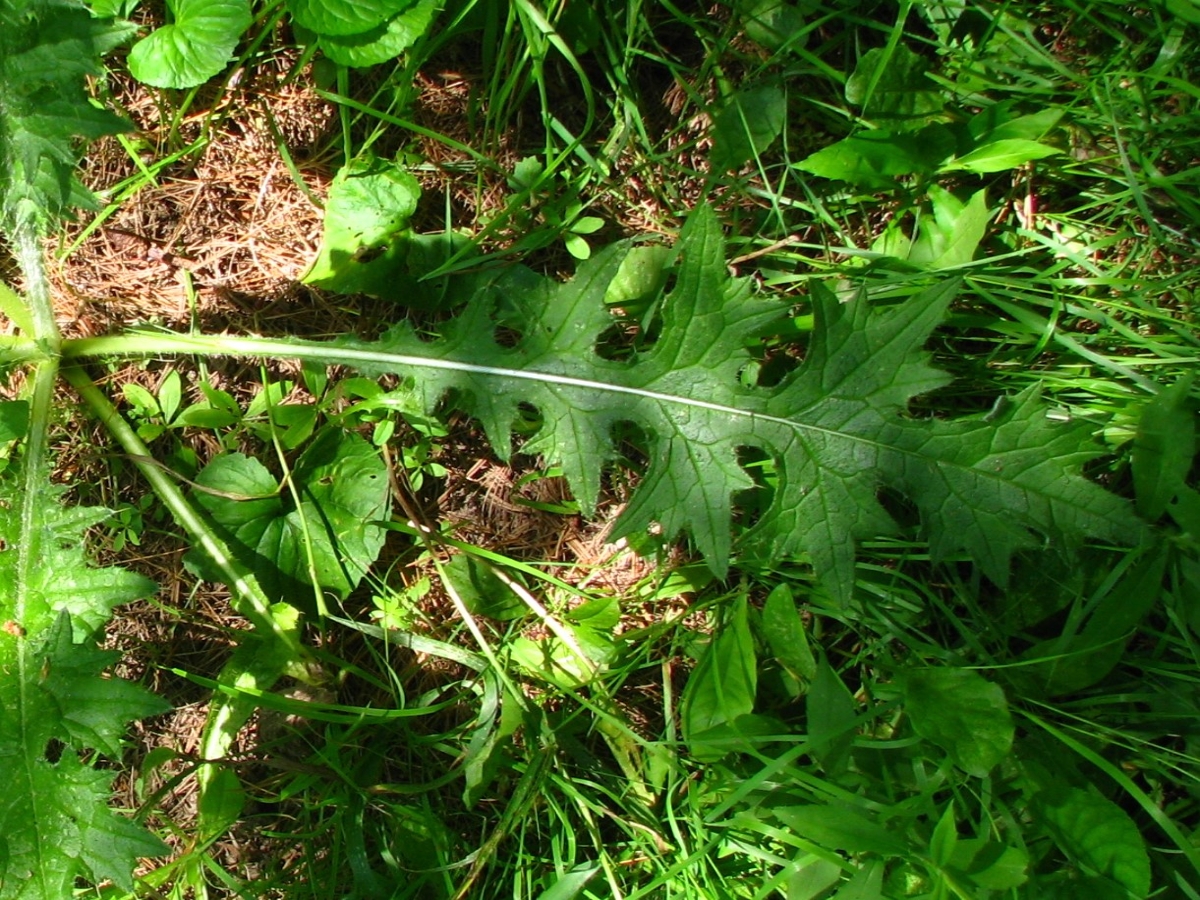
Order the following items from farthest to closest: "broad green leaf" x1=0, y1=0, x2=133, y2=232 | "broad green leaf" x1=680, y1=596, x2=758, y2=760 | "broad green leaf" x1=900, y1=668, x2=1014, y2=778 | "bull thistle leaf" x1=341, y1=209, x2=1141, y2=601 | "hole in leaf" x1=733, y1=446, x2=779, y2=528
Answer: "hole in leaf" x1=733, y1=446, x2=779, y2=528, "broad green leaf" x1=680, y1=596, x2=758, y2=760, "broad green leaf" x1=900, y1=668, x2=1014, y2=778, "bull thistle leaf" x1=341, y1=209, x2=1141, y2=601, "broad green leaf" x1=0, y1=0, x2=133, y2=232

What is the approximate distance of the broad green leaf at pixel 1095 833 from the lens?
6.23ft

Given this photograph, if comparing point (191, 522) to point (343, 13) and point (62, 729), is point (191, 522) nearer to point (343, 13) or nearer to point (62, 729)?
point (62, 729)

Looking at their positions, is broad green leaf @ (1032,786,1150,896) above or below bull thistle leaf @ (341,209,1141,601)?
below

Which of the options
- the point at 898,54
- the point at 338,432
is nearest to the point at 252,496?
the point at 338,432

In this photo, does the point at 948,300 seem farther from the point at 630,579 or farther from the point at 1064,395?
the point at 630,579

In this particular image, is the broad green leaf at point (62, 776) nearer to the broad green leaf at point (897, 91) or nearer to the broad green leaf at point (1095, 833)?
the broad green leaf at point (1095, 833)

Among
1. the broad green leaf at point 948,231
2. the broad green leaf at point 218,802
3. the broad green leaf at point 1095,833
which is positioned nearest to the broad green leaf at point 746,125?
the broad green leaf at point 948,231

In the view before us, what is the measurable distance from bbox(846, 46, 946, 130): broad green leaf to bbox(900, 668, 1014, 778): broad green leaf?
4.15 ft

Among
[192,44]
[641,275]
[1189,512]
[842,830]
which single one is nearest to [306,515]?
[641,275]

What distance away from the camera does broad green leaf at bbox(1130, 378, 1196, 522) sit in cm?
196

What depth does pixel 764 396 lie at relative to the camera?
191 cm

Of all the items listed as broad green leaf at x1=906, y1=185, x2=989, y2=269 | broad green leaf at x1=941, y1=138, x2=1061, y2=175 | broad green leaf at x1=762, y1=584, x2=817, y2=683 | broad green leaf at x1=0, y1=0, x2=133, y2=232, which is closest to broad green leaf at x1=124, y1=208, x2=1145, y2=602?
broad green leaf at x1=762, y1=584, x2=817, y2=683

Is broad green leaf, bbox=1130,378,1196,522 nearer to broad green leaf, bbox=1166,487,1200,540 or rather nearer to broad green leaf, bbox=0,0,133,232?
broad green leaf, bbox=1166,487,1200,540

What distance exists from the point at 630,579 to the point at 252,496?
0.91 m
